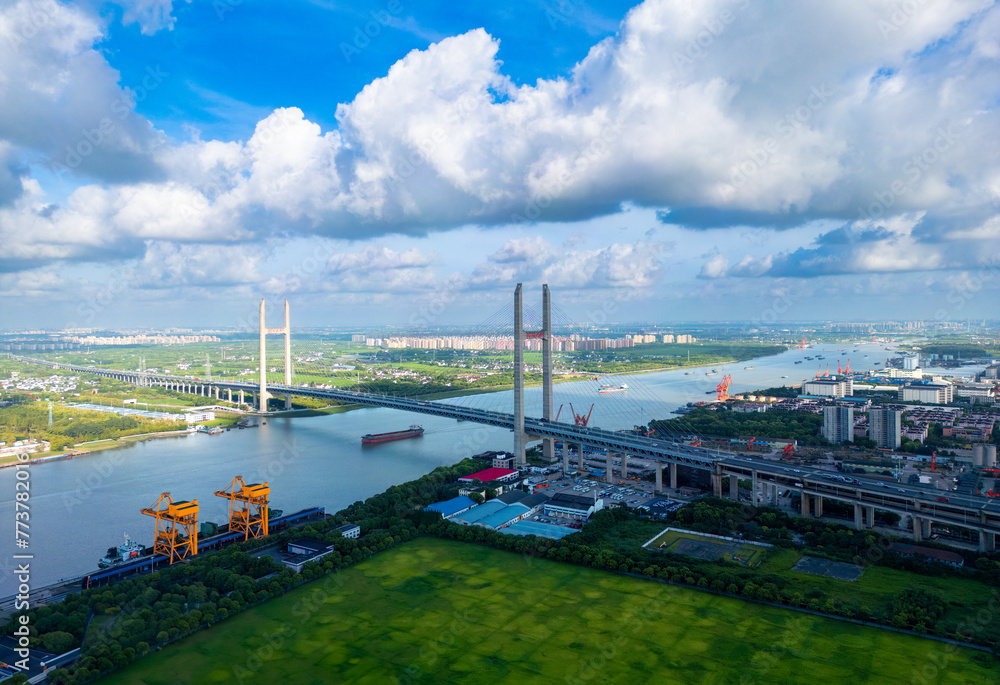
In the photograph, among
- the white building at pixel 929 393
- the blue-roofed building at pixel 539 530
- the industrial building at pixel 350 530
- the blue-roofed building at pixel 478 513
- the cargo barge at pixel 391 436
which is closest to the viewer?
the industrial building at pixel 350 530

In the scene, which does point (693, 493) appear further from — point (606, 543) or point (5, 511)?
point (5, 511)

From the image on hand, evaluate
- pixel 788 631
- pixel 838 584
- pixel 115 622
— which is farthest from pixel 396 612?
pixel 838 584

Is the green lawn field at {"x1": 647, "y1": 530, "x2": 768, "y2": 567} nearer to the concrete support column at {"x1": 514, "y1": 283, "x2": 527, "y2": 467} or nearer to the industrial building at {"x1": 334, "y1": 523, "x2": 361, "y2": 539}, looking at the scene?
the industrial building at {"x1": 334, "y1": 523, "x2": 361, "y2": 539}

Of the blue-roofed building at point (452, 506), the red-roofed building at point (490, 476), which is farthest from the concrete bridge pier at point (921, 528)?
the red-roofed building at point (490, 476)

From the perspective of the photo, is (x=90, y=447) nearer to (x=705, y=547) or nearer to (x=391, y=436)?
(x=391, y=436)

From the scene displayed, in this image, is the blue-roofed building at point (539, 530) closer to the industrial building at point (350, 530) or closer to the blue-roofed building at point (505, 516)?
the blue-roofed building at point (505, 516)

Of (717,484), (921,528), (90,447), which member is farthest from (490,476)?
(90,447)

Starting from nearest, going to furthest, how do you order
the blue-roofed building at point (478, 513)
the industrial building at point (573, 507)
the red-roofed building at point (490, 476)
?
1. the blue-roofed building at point (478, 513)
2. the industrial building at point (573, 507)
3. the red-roofed building at point (490, 476)
